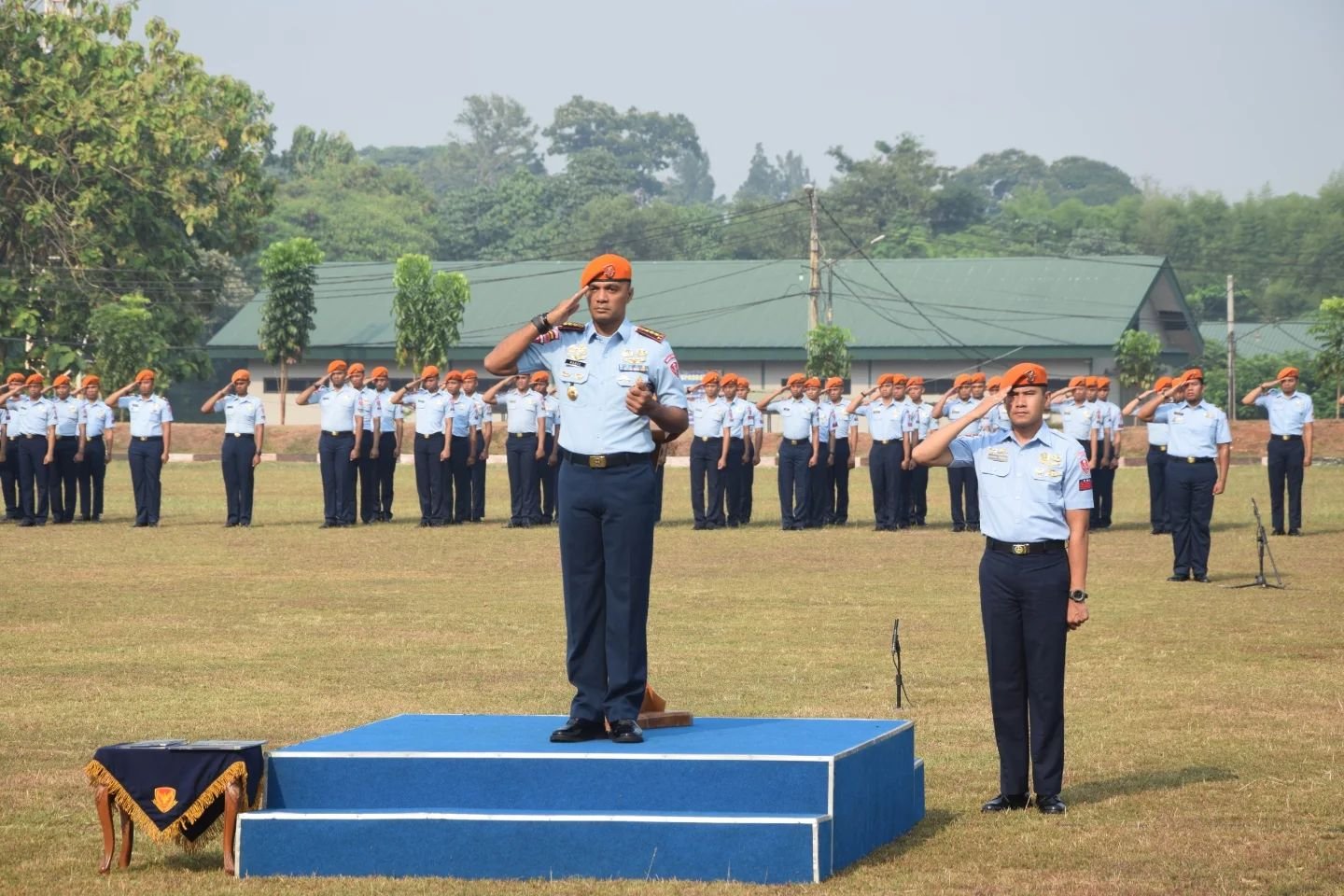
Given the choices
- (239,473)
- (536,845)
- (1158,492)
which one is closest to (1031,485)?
(536,845)

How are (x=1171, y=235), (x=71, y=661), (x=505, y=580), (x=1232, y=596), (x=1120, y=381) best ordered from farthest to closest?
(x=1171, y=235) < (x=1120, y=381) < (x=505, y=580) < (x=1232, y=596) < (x=71, y=661)

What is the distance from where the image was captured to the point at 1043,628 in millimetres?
8062

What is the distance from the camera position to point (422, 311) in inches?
2320

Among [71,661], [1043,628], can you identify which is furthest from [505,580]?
[1043,628]

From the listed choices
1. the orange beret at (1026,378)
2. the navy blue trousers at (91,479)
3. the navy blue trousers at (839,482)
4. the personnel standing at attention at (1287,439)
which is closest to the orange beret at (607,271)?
the orange beret at (1026,378)

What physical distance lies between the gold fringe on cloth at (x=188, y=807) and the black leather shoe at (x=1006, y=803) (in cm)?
302

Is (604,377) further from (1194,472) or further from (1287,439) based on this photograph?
(1287,439)

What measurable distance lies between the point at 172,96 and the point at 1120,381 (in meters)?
29.0

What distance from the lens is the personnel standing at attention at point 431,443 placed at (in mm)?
25297

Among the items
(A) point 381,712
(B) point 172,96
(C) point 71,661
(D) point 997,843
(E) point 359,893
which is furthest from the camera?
(B) point 172,96

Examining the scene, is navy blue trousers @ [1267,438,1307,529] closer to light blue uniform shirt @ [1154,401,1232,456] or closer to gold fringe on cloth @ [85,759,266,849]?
light blue uniform shirt @ [1154,401,1232,456]

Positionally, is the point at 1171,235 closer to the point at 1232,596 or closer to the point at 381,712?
the point at 1232,596

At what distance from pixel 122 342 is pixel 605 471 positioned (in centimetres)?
4445

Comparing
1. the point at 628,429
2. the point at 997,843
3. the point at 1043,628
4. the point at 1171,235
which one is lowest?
the point at 997,843
